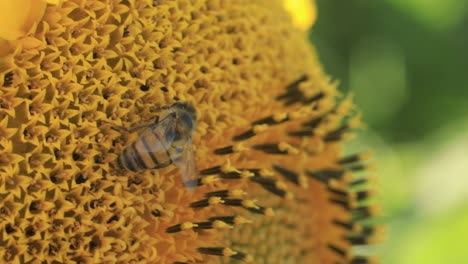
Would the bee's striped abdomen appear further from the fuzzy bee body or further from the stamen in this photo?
the stamen

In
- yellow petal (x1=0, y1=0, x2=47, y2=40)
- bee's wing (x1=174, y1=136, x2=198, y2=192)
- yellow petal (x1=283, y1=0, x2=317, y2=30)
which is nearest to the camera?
yellow petal (x1=0, y1=0, x2=47, y2=40)

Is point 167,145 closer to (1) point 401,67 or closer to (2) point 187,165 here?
(2) point 187,165

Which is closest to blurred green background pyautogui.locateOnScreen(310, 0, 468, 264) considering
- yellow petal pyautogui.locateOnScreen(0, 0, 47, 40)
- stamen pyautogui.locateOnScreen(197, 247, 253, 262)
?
stamen pyautogui.locateOnScreen(197, 247, 253, 262)

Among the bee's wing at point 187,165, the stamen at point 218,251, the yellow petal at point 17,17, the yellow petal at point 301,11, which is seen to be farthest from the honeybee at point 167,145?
the yellow petal at point 301,11

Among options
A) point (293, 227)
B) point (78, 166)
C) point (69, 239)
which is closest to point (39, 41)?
point (78, 166)

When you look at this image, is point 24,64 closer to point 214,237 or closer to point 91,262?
point 91,262

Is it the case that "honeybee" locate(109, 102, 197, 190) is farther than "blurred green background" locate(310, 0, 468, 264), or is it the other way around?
"blurred green background" locate(310, 0, 468, 264)

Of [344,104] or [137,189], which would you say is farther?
[344,104]

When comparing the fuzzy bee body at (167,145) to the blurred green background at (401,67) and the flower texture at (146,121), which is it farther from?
the blurred green background at (401,67)
